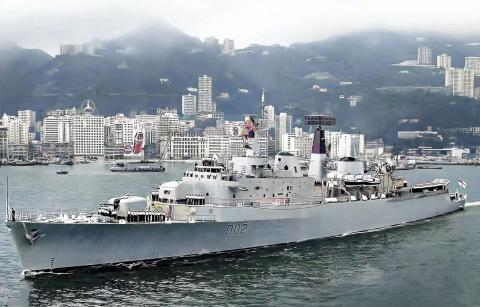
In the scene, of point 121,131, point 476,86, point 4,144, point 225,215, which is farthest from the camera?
point 476,86

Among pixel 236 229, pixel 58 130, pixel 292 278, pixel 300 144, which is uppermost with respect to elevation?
pixel 58 130

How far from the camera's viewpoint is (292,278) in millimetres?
22812

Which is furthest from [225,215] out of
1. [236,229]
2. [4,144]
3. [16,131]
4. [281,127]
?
[281,127]

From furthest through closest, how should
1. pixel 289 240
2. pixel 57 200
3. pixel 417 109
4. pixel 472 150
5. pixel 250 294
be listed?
pixel 417 109
pixel 472 150
pixel 57 200
pixel 289 240
pixel 250 294

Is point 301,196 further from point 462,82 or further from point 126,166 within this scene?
point 462,82

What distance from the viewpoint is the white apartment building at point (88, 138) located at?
14350 cm

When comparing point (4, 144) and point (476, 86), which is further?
point (476, 86)

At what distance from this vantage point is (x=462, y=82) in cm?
19200

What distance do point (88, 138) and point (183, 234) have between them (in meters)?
126

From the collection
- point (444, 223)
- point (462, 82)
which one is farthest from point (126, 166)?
point (462, 82)

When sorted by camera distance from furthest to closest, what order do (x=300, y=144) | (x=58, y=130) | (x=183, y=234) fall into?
(x=58, y=130), (x=300, y=144), (x=183, y=234)

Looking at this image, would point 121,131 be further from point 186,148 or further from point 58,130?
point 186,148

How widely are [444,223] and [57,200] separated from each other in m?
26.4

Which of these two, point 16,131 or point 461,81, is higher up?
point 461,81
